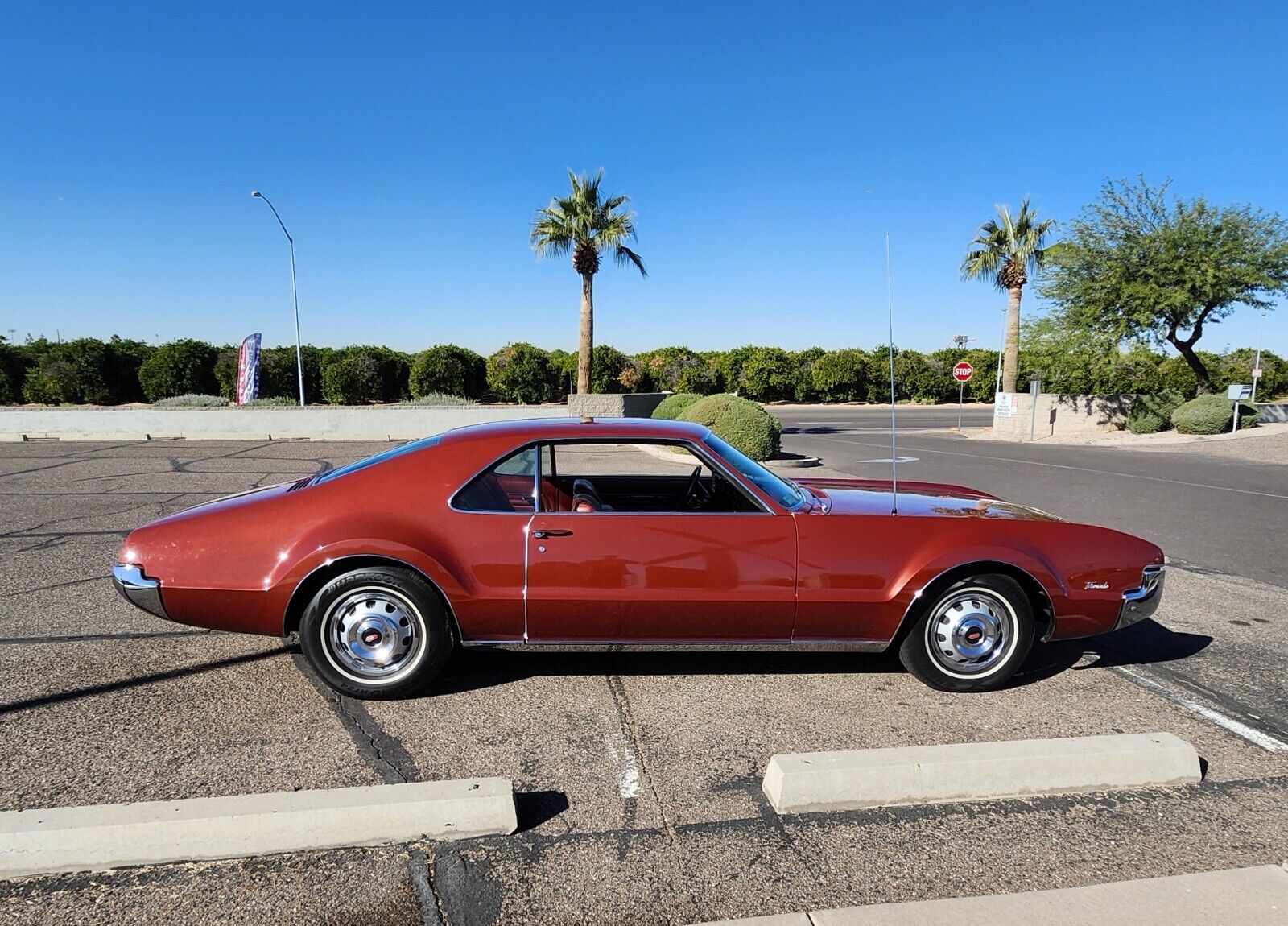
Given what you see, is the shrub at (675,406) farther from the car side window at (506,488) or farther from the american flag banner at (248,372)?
the american flag banner at (248,372)

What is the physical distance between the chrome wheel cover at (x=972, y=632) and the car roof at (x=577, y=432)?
1.50 meters

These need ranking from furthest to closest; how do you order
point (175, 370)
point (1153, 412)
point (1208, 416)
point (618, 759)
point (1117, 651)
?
point (175, 370), point (1153, 412), point (1208, 416), point (1117, 651), point (618, 759)

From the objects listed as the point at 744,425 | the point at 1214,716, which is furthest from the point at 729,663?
the point at 744,425

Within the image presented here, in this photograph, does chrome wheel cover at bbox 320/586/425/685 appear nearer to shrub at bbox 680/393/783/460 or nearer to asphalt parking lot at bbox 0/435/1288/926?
asphalt parking lot at bbox 0/435/1288/926

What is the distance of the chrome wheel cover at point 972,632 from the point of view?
381cm

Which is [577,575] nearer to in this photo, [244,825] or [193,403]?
[244,825]

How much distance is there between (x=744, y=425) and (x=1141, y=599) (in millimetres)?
10331

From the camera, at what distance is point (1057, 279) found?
2447 cm

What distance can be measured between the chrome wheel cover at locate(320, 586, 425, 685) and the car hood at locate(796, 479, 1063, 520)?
2101mm

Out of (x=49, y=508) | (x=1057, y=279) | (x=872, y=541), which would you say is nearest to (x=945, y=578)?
(x=872, y=541)

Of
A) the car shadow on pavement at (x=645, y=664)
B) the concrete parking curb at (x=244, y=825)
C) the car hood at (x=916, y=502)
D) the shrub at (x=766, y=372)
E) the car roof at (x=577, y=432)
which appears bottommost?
the car shadow on pavement at (x=645, y=664)

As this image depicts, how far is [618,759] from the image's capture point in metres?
3.26

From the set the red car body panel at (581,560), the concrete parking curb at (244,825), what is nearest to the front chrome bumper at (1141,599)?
the red car body panel at (581,560)

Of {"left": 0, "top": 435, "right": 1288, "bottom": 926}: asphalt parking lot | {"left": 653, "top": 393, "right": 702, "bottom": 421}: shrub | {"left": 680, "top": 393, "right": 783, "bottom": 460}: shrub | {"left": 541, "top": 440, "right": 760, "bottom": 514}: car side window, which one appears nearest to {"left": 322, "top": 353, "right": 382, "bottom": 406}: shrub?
{"left": 653, "top": 393, "right": 702, "bottom": 421}: shrub
